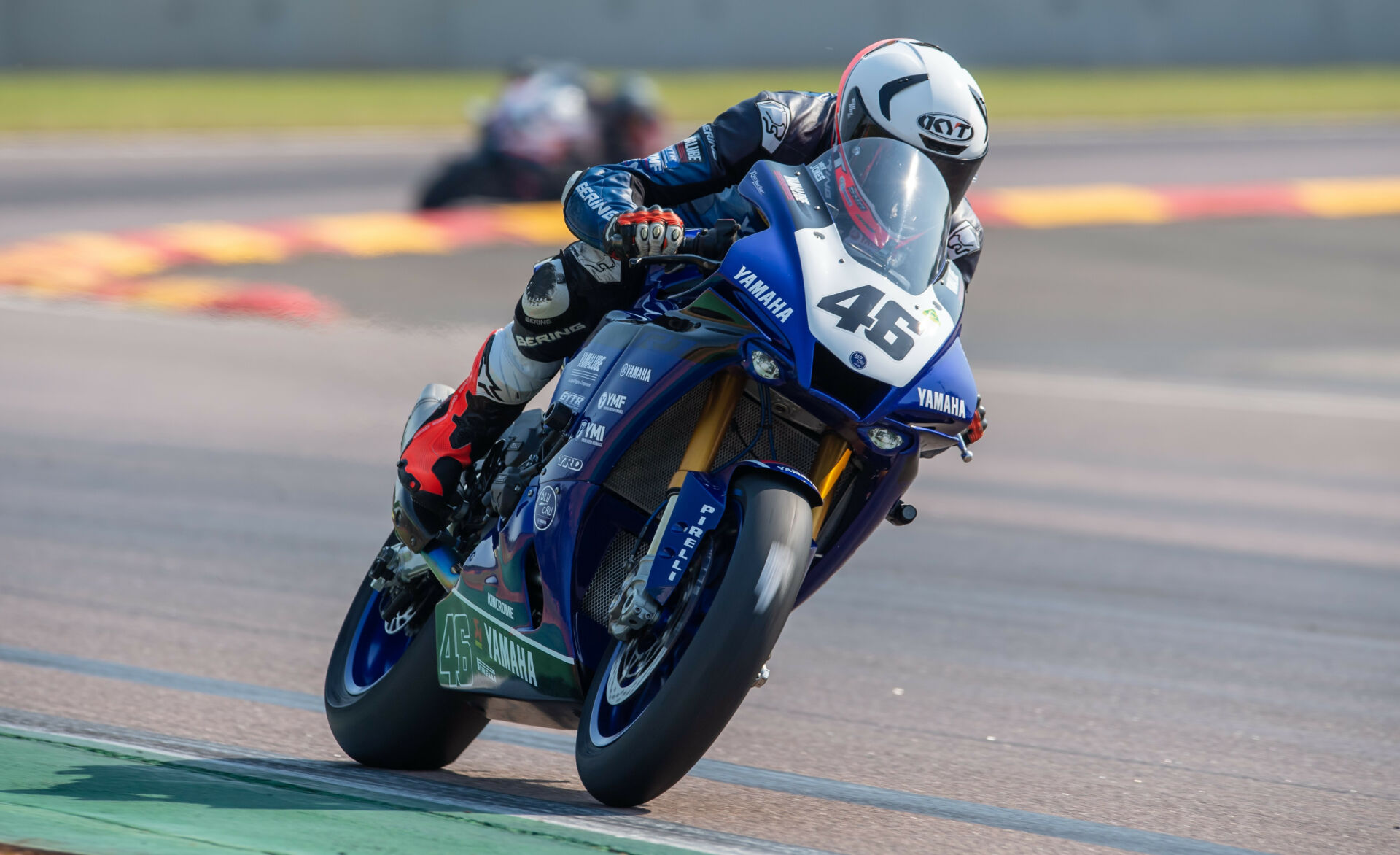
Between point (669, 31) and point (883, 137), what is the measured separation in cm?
3439

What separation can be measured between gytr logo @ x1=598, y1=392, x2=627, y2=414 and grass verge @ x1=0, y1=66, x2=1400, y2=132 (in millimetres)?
21773

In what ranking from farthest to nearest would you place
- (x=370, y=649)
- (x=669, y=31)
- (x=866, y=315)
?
(x=669, y=31)
(x=370, y=649)
(x=866, y=315)

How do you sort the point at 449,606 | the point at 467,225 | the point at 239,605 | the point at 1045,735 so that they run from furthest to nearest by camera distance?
1. the point at 467,225
2. the point at 239,605
3. the point at 1045,735
4. the point at 449,606

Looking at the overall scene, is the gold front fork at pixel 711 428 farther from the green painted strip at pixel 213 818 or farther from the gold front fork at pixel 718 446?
the green painted strip at pixel 213 818

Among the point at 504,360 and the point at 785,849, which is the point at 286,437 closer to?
the point at 504,360

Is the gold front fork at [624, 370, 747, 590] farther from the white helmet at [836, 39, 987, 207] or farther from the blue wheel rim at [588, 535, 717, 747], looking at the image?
the white helmet at [836, 39, 987, 207]

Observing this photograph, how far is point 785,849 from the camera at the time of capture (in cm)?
348

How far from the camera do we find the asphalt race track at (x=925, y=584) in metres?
4.13

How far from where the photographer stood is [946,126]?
3.88 metres

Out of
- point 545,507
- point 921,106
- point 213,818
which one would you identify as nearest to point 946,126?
point 921,106

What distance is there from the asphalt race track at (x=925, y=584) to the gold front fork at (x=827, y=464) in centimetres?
62

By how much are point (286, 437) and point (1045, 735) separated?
17.3ft

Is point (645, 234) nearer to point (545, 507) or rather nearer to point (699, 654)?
point (545, 507)

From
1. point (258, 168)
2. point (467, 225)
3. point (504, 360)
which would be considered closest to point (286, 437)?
point (504, 360)
